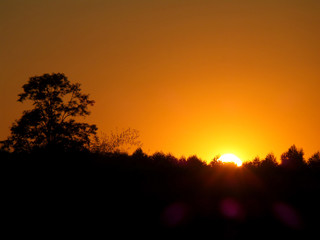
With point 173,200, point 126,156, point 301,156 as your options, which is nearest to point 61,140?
point 126,156

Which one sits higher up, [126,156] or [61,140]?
[61,140]

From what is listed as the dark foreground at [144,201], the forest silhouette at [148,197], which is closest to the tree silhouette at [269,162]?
the forest silhouette at [148,197]

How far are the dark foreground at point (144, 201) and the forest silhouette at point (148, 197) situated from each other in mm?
29

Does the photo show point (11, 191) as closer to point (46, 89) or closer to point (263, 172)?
point (263, 172)

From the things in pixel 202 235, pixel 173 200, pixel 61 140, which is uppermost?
pixel 61 140

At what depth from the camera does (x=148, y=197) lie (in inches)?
597

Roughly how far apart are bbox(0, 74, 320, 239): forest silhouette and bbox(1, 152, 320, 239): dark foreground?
0.10 ft

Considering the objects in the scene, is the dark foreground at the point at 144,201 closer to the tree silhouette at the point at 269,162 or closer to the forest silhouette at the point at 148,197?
the forest silhouette at the point at 148,197

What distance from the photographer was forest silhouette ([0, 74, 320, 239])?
1295 cm

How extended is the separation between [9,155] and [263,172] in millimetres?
11271

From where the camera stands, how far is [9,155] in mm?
19203

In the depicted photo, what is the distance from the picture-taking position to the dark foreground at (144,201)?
1286 centimetres

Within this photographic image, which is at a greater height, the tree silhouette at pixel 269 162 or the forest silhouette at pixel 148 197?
the tree silhouette at pixel 269 162

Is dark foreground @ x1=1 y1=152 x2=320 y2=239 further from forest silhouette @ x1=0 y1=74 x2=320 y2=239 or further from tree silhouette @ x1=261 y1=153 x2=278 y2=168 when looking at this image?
tree silhouette @ x1=261 y1=153 x2=278 y2=168
